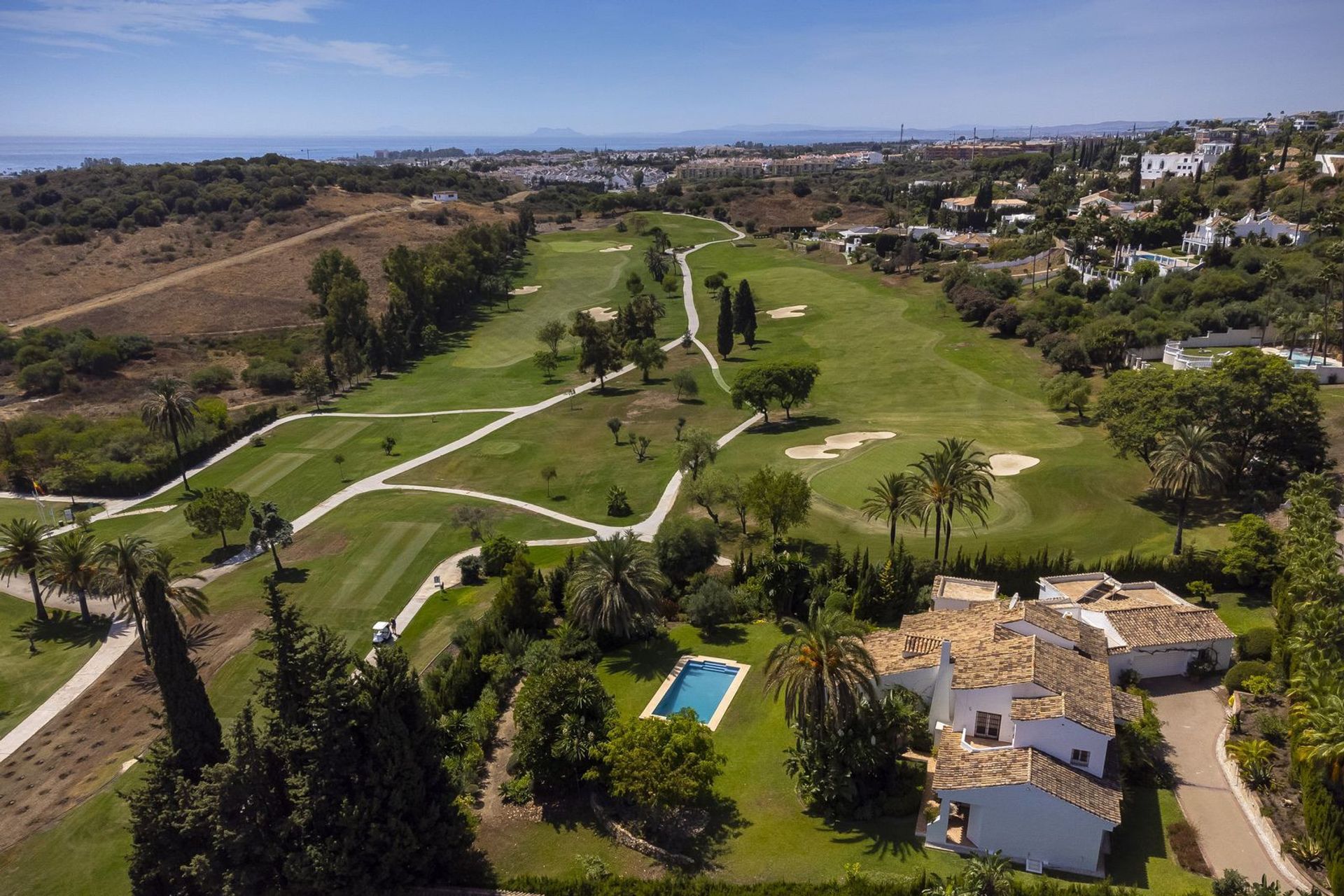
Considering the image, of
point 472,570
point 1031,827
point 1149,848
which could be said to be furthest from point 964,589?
point 472,570

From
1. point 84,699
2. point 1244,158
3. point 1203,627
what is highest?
point 1244,158

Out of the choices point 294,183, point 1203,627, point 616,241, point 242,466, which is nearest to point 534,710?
point 1203,627

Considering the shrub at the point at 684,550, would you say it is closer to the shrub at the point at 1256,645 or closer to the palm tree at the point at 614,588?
the palm tree at the point at 614,588

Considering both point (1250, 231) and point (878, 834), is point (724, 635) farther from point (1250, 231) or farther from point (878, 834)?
point (1250, 231)

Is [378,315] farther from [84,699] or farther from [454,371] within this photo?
[84,699]

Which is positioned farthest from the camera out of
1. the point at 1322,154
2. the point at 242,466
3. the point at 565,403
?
the point at 1322,154

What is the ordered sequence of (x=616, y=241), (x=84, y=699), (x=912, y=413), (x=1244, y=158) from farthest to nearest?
(x=616, y=241), (x=1244, y=158), (x=912, y=413), (x=84, y=699)
